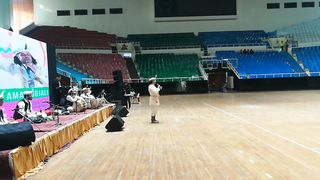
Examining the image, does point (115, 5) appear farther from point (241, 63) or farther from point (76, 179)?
point (76, 179)

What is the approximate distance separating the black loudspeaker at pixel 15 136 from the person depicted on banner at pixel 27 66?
5695mm

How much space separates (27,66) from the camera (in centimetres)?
1231

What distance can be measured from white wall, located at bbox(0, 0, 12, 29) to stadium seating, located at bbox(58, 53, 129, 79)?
16.1 ft

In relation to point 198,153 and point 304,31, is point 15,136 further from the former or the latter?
point 304,31

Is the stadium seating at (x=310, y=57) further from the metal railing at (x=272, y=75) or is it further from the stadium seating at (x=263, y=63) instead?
the metal railing at (x=272, y=75)

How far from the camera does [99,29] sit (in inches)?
1454

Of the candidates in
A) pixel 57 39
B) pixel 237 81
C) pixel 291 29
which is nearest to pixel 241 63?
pixel 237 81

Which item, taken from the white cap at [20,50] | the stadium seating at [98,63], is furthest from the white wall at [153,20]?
the white cap at [20,50]

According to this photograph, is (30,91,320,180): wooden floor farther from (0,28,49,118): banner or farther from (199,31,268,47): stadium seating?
(199,31,268,47): stadium seating

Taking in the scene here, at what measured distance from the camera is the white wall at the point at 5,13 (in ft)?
89.1

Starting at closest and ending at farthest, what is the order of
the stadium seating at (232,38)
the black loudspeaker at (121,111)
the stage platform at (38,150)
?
1. the stage platform at (38,150)
2. the black loudspeaker at (121,111)
3. the stadium seating at (232,38)

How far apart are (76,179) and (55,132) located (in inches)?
103

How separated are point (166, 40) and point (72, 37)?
834cm

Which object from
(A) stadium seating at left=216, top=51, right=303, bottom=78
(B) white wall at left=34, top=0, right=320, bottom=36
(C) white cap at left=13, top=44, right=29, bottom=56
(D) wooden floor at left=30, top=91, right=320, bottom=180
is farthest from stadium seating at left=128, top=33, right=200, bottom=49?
(D) wooden floor at left=30, top=91, right=320, bottom=180
